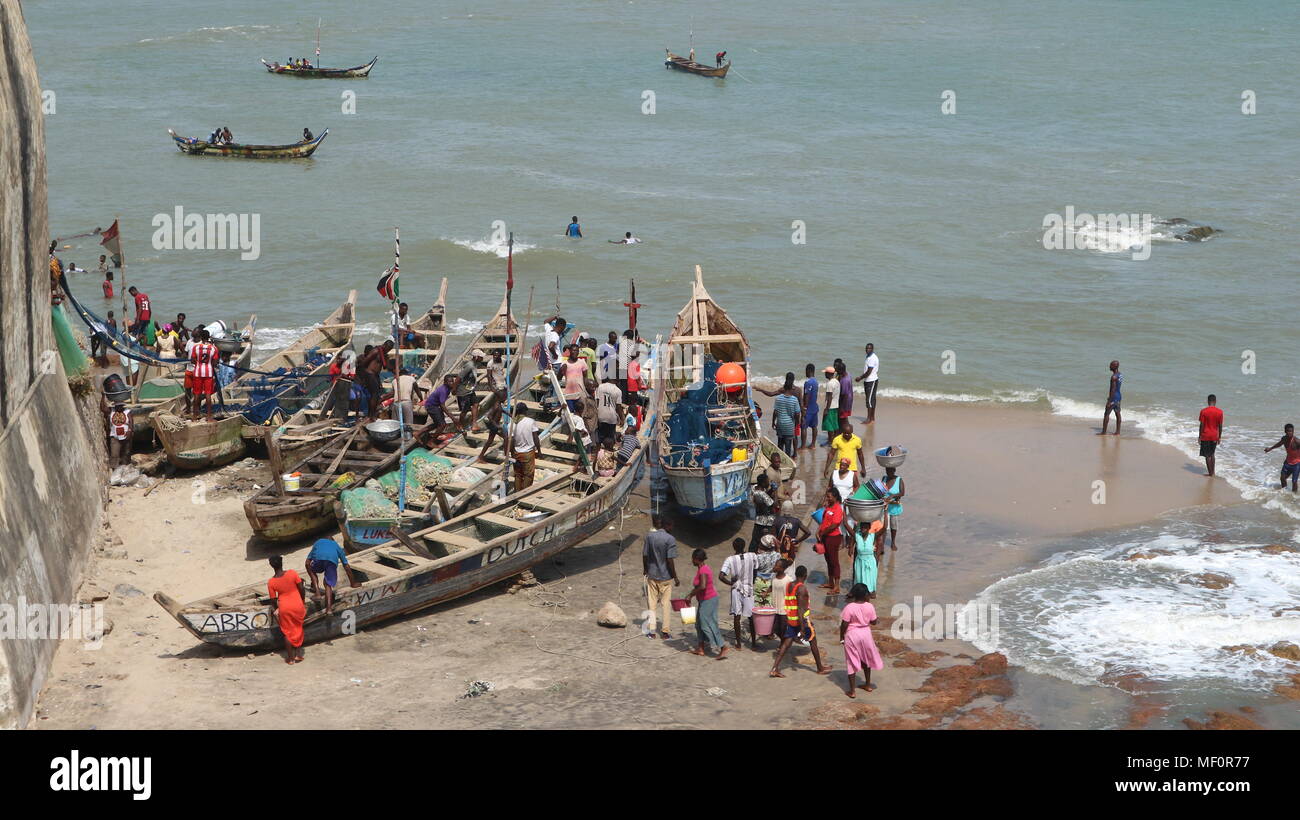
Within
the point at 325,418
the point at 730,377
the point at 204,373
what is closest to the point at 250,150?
the point at 204,373

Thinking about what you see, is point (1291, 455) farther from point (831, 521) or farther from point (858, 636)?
point (858, 636)

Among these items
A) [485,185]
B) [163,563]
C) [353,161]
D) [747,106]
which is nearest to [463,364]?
[163,563]

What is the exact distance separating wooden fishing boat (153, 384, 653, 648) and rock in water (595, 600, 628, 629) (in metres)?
1.12

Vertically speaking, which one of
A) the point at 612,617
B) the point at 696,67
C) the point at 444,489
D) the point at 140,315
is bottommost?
the point at 612,617

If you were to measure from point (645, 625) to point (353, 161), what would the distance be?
36.2 m

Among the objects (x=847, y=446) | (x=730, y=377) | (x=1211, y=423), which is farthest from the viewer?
(x=1211, y=423)

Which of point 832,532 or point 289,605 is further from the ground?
point 832,532

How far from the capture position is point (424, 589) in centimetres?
1303

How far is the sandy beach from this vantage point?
1109 cm

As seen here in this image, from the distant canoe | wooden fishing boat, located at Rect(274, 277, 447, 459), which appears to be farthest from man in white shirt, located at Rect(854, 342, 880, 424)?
the distant canoe

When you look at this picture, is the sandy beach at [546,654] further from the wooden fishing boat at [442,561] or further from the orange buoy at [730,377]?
the orange buoy at [730,377]

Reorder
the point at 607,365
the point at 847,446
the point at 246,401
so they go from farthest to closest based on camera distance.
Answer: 1. the point at 607,365
2. the point at 246,401
3. the point at 847,446

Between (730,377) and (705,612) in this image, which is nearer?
(705,612)

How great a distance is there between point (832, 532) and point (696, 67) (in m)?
50.6
